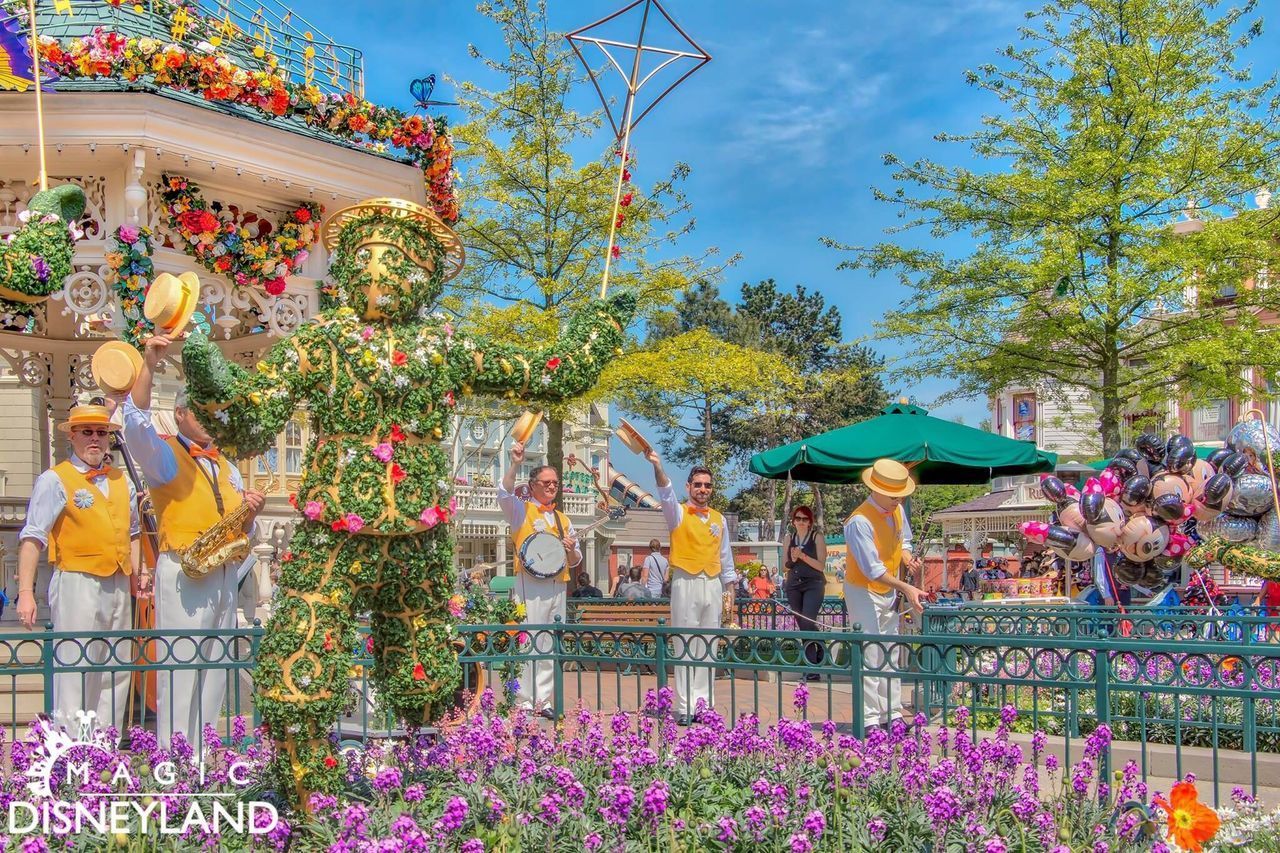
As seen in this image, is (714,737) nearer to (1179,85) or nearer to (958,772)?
(958,772)

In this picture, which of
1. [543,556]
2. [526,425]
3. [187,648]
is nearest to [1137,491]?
[543,556]

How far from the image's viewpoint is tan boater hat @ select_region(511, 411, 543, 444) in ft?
18.3

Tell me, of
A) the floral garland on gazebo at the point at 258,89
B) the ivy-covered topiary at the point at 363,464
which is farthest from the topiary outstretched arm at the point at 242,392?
the floral garland on gazebo at the point at 258,89

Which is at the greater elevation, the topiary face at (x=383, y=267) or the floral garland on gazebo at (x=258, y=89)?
the floral garland on gazebo at (x=258, y=89)

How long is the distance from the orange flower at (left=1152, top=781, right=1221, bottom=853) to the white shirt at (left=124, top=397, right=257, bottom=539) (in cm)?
422

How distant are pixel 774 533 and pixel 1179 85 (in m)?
28.9

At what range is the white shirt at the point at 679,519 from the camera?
8.12 metres

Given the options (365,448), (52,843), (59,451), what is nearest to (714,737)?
(365,448)

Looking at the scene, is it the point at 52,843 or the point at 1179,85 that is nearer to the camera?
the point at 52,843

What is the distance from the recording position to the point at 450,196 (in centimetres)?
A: 970

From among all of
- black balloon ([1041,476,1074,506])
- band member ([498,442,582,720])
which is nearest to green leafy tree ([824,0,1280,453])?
black balloon ([1041,476,1074,506])

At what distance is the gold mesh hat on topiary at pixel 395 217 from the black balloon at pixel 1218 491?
7.64 meters

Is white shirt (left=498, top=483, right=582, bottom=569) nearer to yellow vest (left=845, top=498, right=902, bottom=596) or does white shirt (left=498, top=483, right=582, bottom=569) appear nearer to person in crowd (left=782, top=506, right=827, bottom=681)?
yellow vest (left=845, top=498, right=902, bottom=596)

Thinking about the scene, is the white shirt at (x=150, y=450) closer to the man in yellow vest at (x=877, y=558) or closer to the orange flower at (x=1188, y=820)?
the man in yellow vest at (x=877, y=558)
